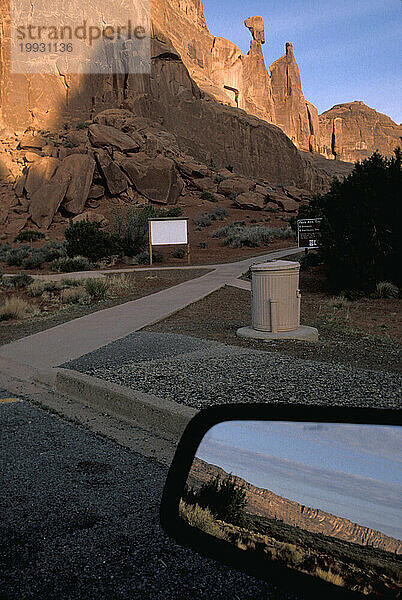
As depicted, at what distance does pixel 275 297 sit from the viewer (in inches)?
375

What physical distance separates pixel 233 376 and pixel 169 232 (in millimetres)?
19908

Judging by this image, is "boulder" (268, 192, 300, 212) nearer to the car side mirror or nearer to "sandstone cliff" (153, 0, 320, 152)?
"sandstone cliff" (153, 0, 320, 152)

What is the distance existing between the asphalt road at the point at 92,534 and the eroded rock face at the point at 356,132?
14489 cm

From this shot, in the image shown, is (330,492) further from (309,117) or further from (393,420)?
(309,117)

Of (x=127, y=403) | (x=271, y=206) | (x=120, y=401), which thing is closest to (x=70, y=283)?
(x=120, y=401)

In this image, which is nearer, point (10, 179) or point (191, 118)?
point (10, 179)

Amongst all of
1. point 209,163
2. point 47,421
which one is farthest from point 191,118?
point 47,421

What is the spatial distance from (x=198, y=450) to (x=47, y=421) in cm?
437

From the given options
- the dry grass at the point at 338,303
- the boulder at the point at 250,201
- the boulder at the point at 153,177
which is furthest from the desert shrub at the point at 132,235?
the boulder at the point at 250,201

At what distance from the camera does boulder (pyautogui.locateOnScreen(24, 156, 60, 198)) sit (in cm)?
4866

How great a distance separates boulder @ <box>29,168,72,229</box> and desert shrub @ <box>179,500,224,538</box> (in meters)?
46.3

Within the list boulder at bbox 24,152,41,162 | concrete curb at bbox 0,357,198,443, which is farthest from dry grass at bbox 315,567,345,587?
boulder at bbox 24,152,41,162

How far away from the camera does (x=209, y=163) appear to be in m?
67.6

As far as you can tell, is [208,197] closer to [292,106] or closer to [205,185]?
[205,185]
